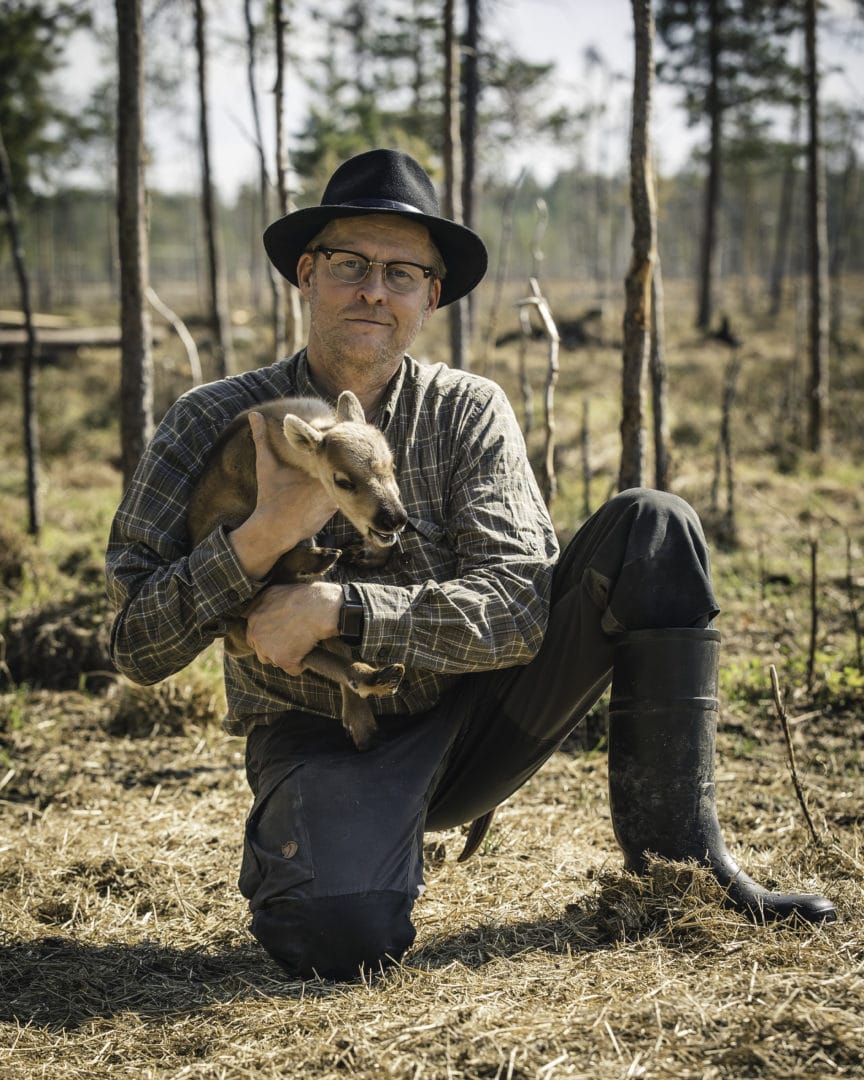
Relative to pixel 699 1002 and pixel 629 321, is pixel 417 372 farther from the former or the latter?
pixel 629 321

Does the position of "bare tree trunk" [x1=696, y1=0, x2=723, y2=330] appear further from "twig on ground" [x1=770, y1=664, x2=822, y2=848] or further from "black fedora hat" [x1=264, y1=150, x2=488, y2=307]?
"twig on ground" [x1=770, y1=664, x2=822, y2=848]

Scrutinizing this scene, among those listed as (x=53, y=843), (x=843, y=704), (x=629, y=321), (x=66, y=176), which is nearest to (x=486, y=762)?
(x=53, y=843)

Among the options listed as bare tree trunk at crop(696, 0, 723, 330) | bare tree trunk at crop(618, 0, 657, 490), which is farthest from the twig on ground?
bare tree trunk at crop(696, 0, 723, 330)

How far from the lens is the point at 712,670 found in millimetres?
3654

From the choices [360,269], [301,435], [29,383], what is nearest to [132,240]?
[29,383]

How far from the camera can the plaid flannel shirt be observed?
3678 millimetres

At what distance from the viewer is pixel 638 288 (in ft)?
23.4

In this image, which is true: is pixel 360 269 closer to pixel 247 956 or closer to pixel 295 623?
pixel 295 623

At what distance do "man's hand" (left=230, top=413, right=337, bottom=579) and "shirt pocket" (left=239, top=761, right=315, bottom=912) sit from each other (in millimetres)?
828

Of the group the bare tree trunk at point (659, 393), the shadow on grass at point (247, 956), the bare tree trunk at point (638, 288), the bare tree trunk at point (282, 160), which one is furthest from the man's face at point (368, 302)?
the bare tree trunk at point (282, 160)

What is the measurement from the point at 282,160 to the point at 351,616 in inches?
322

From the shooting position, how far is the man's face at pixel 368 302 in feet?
13.5

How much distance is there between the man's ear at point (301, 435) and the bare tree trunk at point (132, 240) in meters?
4.70

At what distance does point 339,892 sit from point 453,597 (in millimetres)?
1137
